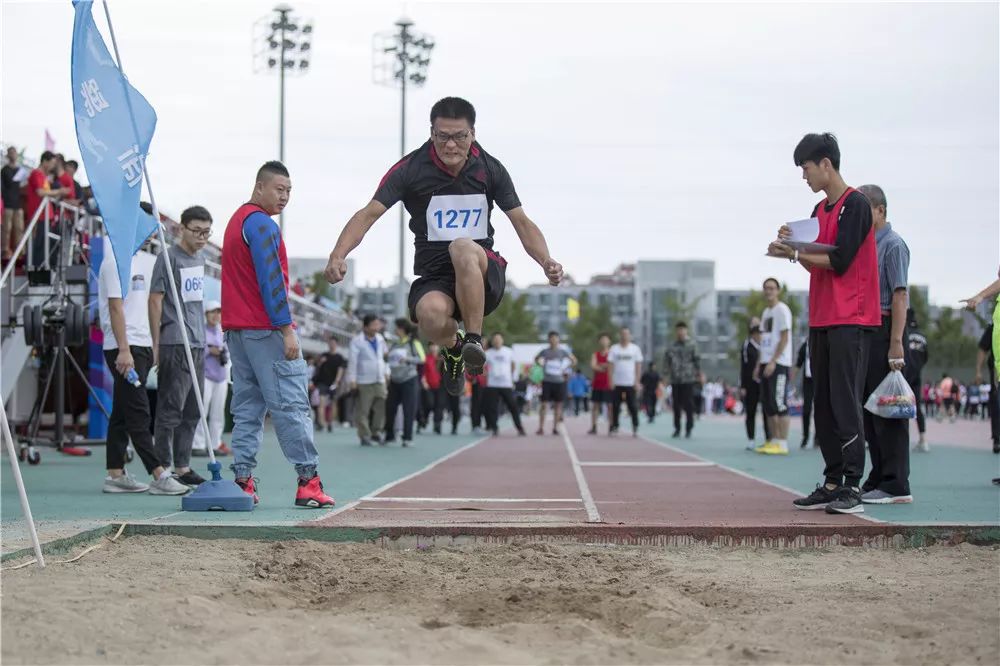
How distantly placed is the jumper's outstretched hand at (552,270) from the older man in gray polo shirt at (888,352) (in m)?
2.43

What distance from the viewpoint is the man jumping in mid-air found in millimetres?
6715

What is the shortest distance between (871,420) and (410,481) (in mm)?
4156

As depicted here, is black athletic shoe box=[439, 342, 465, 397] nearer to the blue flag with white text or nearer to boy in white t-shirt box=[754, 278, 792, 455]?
the blue flag with white text

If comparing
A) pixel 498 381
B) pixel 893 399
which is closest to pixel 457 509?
pixel 893 399

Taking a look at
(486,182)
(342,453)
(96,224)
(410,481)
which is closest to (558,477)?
(410,481)

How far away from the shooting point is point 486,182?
23.3ft

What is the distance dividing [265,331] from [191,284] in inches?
72.6

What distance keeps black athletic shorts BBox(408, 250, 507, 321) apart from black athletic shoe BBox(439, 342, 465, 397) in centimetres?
26

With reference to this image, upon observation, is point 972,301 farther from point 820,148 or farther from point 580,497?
point 580,497

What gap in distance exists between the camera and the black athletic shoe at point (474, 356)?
6652 mm

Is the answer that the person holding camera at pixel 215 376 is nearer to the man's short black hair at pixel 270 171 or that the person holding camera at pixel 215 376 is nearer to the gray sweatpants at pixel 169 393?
the gray sweatpants at pixel 169 393

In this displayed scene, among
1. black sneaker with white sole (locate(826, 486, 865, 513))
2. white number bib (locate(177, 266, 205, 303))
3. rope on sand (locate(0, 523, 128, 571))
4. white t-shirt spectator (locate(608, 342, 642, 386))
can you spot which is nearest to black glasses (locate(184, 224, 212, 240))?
white number bib (locate(177, 266, 205, 303))

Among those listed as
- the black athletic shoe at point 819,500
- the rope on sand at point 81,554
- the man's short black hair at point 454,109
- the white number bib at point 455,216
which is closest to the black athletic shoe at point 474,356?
the white number bib at point 455,216

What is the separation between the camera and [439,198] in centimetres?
697
